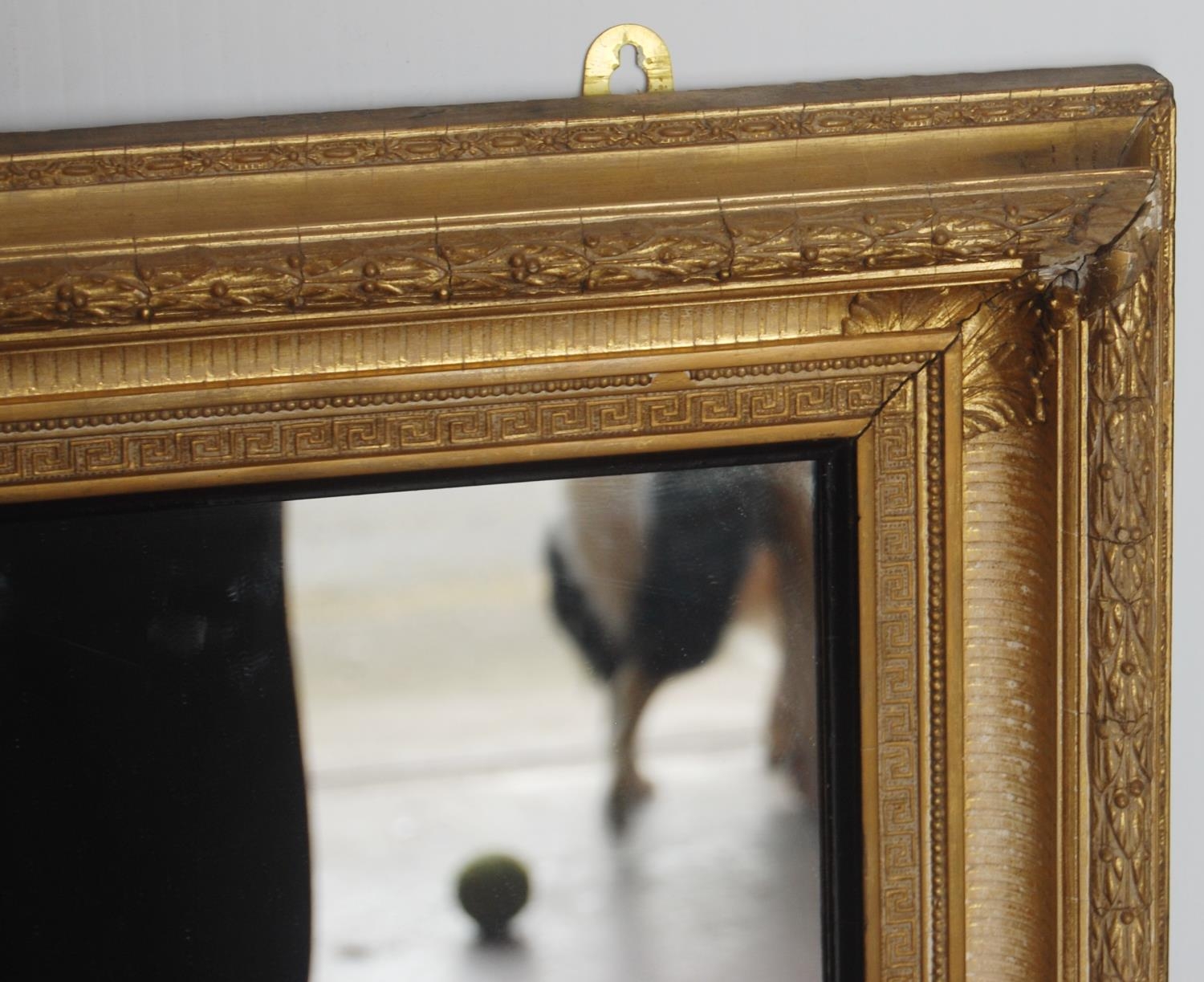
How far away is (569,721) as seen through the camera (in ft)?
3.92

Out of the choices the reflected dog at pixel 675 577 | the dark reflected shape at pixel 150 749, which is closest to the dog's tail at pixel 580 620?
the reflected dog at pixel 675 577

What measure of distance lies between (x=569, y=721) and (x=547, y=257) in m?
0.41

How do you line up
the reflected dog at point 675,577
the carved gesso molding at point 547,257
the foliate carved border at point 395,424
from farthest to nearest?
the reflected dog at point 675,577 → the foliate carved border at point 395,424 → the carved gesso molding at point 547,257

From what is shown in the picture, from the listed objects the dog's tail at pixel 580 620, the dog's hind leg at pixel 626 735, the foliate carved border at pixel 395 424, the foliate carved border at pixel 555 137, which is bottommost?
the dog's hind leg at pixel 626 735

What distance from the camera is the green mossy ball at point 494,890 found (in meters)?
1.20

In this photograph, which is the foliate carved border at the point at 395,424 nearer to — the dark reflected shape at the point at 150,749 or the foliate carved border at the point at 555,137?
the dark reflected shape at the point at 150,749

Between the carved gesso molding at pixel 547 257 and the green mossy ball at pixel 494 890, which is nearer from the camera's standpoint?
the carved gesso molding at pixel 547 257

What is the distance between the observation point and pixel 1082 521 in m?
1.15

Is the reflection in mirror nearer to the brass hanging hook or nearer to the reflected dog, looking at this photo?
the reflected dog

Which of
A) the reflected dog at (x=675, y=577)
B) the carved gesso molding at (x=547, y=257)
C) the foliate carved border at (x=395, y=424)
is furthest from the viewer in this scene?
the reflected dog at (x=675, y=577)

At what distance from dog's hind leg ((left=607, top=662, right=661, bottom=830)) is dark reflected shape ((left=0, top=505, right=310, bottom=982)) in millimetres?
263

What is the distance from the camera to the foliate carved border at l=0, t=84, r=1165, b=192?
992 millimetres

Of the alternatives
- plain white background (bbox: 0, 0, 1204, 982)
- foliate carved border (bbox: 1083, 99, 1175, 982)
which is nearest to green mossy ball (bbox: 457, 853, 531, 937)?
foliate carved border (bbox: 1083, 99, 1175, 982)

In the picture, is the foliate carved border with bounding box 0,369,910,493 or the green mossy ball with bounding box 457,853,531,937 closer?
the foliate carved border with bounding box 0,369,910,493
